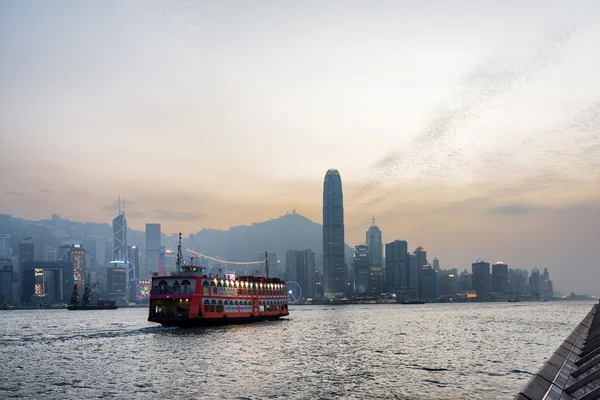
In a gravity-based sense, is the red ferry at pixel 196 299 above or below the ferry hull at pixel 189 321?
above

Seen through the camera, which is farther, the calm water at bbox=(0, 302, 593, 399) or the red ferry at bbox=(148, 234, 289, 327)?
the red ferry at bbox=(148, 234, 289, 327)

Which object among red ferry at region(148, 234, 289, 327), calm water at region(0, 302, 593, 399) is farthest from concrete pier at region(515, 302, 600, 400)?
red ferry at region(148, 234, 289, 327)

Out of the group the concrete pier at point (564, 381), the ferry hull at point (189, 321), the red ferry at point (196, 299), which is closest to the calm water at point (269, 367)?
the ferry hull at point (189, 321)

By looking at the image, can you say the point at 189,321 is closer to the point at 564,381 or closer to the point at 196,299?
the point at 196,299

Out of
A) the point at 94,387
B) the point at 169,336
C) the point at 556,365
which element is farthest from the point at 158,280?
the point at 556,365

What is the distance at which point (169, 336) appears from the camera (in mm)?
92812

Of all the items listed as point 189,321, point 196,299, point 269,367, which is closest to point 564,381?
point 269,367

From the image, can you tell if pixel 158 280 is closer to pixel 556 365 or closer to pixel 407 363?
pixel 407 363

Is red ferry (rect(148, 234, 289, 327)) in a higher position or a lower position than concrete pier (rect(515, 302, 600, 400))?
lower

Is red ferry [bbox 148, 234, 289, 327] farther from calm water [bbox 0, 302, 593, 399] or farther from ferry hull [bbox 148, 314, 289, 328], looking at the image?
calm water [bbox 0, 302, 593, 399]

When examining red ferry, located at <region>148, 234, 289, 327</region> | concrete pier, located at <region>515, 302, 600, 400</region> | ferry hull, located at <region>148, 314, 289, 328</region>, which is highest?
concrete pier, located at <region>515, 302, 600, 400</region>

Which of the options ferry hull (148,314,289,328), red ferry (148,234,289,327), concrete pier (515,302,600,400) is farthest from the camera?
red ferry (148,234,289,327)

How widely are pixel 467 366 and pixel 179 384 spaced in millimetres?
28926

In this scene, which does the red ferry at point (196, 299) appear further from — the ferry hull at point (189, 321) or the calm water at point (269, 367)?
the calm water at point (269, 367)
